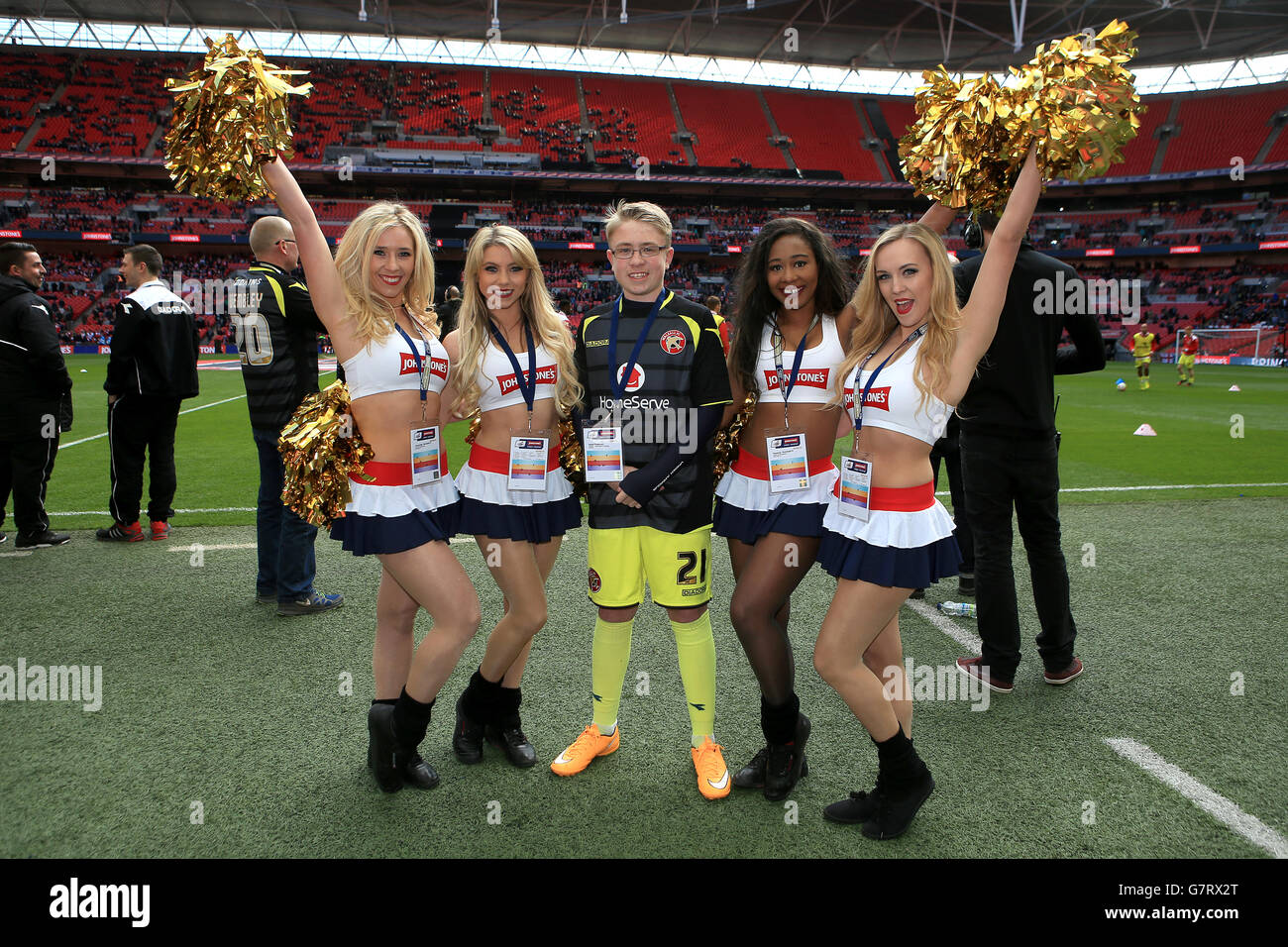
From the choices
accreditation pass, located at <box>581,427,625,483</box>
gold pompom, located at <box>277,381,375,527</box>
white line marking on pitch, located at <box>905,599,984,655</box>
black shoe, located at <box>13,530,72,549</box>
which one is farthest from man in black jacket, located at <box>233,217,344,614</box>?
white line marking on pitch, located at <box>905,599,984,655</box>

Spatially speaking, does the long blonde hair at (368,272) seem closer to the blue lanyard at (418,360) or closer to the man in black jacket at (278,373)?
the blue lanyard at (418,360)

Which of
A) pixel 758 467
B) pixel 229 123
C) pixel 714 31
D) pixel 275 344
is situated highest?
pixel 714 31

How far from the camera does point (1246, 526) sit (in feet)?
21.1

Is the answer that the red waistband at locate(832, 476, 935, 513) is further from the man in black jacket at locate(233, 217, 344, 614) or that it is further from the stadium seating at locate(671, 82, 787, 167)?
the stadium seating at locate(671, 82, 787, 167)

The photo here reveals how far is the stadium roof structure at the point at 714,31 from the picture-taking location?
35.7 m

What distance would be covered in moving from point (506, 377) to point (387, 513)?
668 millimetres

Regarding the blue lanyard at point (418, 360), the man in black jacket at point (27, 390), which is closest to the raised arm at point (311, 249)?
the blue lanyard at point (418, 360)

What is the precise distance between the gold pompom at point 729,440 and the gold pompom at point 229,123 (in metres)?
1.74

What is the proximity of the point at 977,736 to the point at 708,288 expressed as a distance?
40.0 meters

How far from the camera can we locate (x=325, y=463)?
109 inches

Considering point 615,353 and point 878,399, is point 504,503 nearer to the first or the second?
point 615,353

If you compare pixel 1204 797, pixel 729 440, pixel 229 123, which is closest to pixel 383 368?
pixel 229 123

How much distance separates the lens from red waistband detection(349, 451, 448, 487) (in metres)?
2.73
